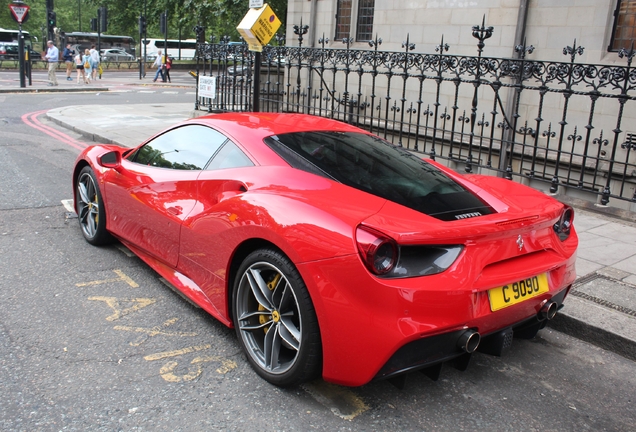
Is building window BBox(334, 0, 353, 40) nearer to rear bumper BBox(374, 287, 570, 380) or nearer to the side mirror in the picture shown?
the side mirror

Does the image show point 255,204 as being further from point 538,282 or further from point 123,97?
point 123,97

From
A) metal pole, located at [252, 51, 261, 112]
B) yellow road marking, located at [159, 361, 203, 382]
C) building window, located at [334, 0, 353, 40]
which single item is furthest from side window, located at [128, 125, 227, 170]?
building window, located at [334, 0, 353, 40]

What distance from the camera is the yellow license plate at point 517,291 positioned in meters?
2.91

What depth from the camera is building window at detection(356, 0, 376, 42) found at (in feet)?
Answer: 44.2

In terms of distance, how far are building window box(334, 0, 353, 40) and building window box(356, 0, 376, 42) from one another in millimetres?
337

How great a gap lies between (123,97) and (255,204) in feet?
69.9

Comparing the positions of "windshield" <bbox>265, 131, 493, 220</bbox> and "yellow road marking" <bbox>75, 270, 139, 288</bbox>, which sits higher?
"windshield" <bbox>265, 131, 493, 220</bbox>

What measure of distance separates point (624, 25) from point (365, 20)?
5953 mm

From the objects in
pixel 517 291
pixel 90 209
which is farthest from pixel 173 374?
pixel 90 209

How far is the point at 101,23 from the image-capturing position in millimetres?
38281

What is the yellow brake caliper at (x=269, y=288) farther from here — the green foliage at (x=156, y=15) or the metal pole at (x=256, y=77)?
the green foliage at (x=156, y=15)

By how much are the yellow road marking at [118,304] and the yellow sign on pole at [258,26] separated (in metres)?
6.13

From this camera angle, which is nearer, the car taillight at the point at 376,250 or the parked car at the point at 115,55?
the car taillight at the point at 376,250

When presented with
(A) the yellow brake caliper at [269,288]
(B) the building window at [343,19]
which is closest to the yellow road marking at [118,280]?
(A) the yellow brake caliper at [269,288]
